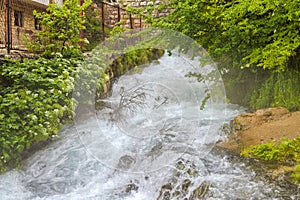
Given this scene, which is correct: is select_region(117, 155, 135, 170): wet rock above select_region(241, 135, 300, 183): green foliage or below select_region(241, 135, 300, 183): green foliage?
below

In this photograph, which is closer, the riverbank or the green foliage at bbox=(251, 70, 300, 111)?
the riverbank

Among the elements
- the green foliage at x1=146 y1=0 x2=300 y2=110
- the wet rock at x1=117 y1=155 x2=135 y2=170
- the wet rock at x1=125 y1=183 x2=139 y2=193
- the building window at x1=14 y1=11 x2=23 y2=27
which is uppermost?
the building window at x1=14 y1=11 x2=23 y2=27

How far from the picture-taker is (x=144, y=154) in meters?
4.38

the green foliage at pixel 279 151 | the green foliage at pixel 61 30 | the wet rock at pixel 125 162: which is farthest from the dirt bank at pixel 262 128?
the green foliage at pixel 61 30

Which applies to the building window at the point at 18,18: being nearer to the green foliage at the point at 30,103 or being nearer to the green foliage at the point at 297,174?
the green foliage at the point at 30,103

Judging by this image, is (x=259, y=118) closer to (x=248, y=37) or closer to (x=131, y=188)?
(x=248, y=37)

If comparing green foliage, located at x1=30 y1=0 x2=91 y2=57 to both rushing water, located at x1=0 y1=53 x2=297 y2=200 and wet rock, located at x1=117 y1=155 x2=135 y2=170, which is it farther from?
wet rock, located at x1=117 y1=155 x2=135 y2=170

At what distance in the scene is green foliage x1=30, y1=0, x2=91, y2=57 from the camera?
6.80 metres

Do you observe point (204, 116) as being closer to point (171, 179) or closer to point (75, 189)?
point (171, 179)

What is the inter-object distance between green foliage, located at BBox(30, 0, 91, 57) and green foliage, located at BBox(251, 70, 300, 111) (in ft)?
11.5

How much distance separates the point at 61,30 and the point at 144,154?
3.79m

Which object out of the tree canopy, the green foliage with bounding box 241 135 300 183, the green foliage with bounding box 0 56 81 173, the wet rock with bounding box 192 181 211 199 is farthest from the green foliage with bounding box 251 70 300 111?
the green foliage with bounding box 0 56 81 173

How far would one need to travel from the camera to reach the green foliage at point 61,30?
6.80 meters

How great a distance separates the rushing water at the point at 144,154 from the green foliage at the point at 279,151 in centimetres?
27
